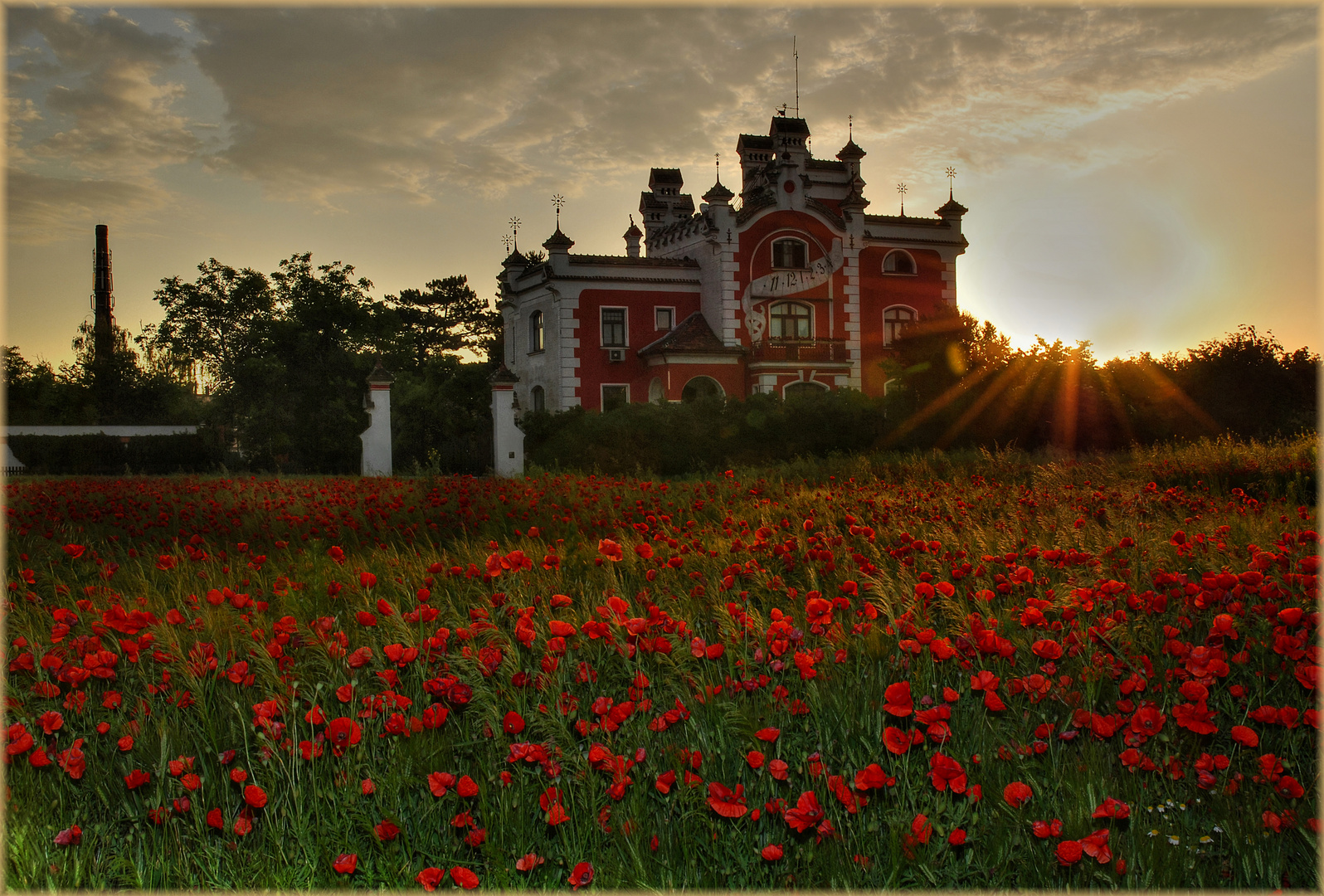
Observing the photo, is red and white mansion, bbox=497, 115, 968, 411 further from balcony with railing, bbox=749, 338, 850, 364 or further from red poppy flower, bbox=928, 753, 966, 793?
red poppy flower, bbox=928, 753, 966, 793

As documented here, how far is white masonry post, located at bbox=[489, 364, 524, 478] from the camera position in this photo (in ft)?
65.4

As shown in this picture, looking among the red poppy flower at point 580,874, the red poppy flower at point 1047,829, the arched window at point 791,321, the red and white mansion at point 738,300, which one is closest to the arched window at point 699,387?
the red and white mansion at point 738,300

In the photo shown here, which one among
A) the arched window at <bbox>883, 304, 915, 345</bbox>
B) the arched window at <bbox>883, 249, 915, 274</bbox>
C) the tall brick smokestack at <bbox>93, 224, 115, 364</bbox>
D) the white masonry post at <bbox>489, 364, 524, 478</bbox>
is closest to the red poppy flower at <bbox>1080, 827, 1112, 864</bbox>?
the white masonry post at <bbox>489, 364, 524, 478</bbox>

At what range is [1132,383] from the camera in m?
20.7

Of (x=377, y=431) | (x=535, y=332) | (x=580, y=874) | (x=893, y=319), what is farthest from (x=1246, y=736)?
(x=893, y=319)

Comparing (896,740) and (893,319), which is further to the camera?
(893,319)

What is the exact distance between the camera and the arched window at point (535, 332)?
30.8 m

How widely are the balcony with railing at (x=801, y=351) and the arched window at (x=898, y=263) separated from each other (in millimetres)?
3512

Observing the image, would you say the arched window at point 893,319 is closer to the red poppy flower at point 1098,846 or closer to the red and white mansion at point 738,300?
the red and white mansion at point 738,300

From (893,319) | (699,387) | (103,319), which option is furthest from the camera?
(103,319)

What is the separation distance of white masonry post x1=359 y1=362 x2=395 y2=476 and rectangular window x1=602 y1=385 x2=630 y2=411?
9737 millimetres

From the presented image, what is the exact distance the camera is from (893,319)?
32156 millimetres

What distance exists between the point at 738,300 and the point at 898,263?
6747 mm

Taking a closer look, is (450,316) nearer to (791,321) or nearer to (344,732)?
(791,321)
